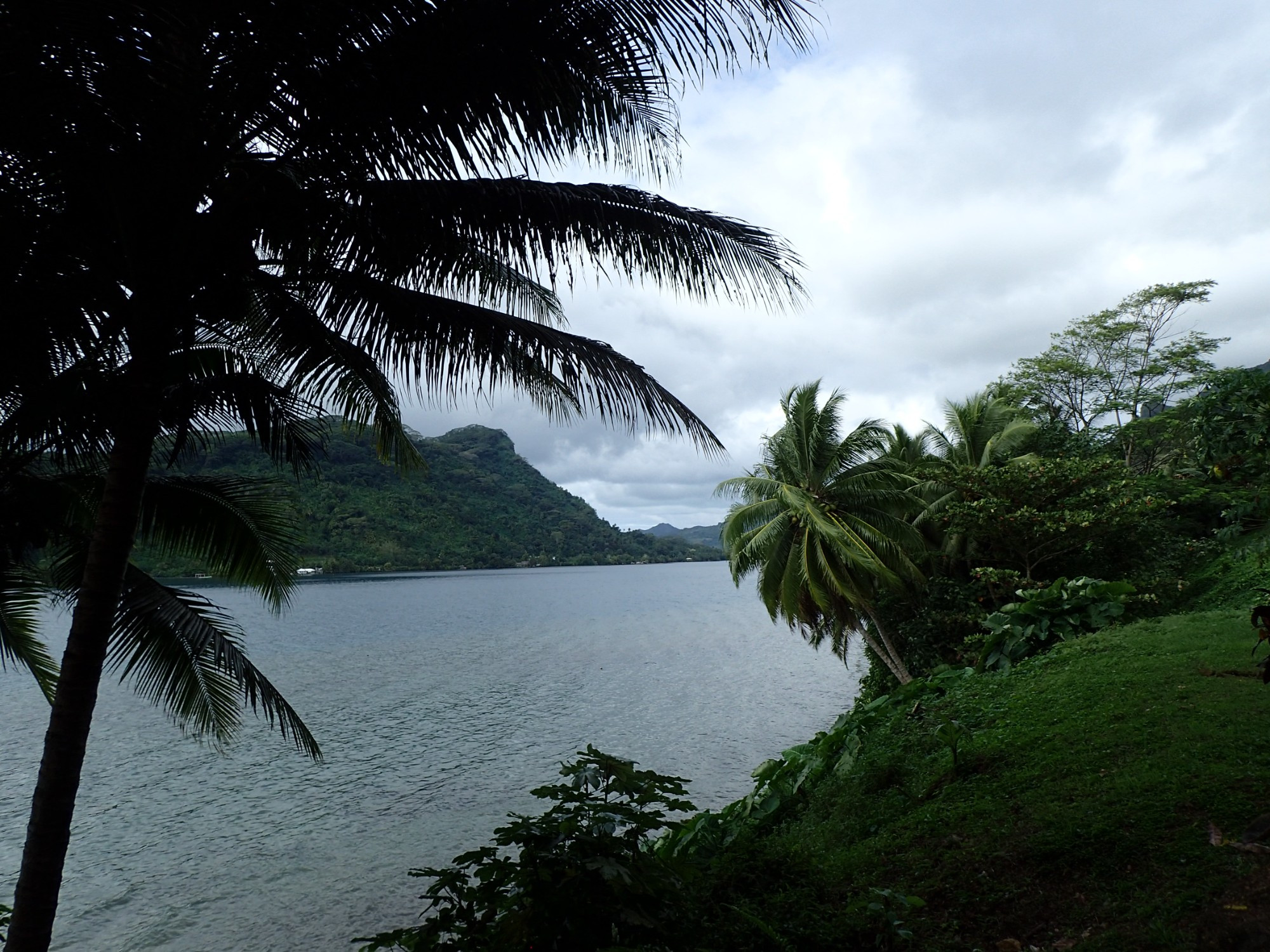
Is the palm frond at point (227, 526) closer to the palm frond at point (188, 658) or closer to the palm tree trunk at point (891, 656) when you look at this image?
the palm frond at point (188, 658)

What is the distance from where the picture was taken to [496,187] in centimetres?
416

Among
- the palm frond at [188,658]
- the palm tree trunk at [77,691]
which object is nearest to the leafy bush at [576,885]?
the palm tree trunk at [77,691]

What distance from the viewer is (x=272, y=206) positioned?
3691 millimetres

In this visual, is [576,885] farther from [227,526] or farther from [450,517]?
[450,517]

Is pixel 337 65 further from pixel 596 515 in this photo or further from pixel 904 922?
pixel 596 515

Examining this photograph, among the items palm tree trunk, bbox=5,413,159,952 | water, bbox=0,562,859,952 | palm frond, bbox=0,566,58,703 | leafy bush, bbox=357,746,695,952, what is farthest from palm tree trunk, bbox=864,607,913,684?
palm tree trunk, bbox=5,413,159,952

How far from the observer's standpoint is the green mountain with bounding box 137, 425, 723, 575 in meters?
48.5

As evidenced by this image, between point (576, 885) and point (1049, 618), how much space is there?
32.5ft

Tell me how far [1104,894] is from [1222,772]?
5.15 feet

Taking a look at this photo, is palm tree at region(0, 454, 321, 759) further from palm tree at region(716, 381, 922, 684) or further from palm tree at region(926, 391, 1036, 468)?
palm tree at region(926, 391, 1036, 468)

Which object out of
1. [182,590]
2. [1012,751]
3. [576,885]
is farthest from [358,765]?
[576,885]

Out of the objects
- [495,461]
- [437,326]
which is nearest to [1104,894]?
[437,326]

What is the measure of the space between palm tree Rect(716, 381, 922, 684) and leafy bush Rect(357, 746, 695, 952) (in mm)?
13021

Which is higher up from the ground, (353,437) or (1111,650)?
(353,437)
